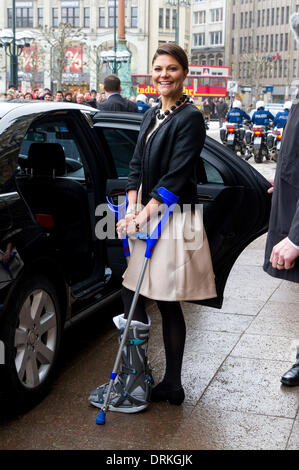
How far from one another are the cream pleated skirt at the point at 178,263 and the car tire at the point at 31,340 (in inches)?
20.6

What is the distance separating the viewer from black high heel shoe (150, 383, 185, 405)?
12.1ft

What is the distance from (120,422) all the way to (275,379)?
41.2 inches

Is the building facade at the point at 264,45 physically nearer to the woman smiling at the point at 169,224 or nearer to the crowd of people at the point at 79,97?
the crowd of people at the point at 79,97

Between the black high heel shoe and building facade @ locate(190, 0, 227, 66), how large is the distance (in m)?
128

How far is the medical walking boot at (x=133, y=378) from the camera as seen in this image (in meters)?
3.58

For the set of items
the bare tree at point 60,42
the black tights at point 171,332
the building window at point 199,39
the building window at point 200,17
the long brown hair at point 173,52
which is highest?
the building window at point 200,17

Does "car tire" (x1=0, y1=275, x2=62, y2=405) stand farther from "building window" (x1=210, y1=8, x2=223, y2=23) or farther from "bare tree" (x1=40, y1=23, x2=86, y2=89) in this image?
"building window" (x1=210, y1=8, x2=223, y2=23)

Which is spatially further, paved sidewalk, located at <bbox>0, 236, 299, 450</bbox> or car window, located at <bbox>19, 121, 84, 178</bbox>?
car window, located at <bbox>19, 121, 84, 178</bbox>

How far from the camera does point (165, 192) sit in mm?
3410

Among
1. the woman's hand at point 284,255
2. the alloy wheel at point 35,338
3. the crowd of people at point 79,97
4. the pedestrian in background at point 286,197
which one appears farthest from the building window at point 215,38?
→ the woman's hand at point 284,255

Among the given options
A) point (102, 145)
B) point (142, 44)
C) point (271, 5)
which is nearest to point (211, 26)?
point (271, 5)

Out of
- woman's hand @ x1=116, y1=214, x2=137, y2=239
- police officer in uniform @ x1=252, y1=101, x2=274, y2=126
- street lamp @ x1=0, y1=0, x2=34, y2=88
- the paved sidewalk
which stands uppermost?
street lamp @ x1=0, y1=0, x2=34, y2=88

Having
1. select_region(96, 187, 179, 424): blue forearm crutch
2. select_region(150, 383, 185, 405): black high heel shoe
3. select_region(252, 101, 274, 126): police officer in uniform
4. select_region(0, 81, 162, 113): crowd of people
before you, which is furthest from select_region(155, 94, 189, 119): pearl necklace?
select_region(252, 101, 274, 126): police officer in uniform

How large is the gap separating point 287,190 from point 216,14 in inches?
5164
